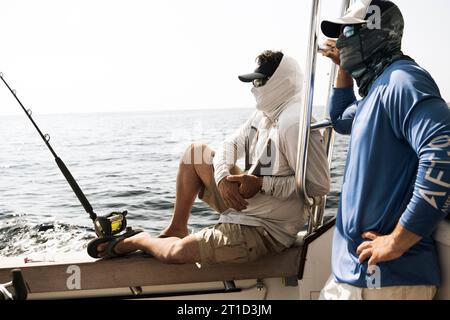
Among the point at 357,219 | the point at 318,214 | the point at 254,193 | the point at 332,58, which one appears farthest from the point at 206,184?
the point at 357,219

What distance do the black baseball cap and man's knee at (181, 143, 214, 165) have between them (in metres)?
0.42

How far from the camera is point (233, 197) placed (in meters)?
2.06

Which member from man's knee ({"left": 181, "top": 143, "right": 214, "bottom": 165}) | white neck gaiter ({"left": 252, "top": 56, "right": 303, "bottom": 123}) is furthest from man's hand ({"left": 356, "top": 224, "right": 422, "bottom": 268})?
man's knee ({"left": 181, "top": 143, "right": 214, "bottom": 165})

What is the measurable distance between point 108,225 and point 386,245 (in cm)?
148

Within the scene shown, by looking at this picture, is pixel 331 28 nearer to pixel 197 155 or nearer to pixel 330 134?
pixel 330 134

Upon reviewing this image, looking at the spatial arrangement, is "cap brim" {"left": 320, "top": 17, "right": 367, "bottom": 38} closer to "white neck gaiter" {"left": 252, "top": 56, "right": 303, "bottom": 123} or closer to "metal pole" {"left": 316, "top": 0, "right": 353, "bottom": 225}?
"metal pole" {"left": 316, "top": 0, "right": 353, "bottom": 225}

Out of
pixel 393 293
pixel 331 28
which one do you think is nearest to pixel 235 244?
pixel 393 293

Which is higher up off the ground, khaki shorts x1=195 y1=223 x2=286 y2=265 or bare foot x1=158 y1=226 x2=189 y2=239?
khaki shorts x1=195 y1=223 x2=286 y2=265

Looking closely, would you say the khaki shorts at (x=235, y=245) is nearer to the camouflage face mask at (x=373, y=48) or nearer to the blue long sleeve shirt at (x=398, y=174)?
the blue long sleeve shirt at (x=398, y=174)

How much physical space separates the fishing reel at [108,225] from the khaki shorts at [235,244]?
1.62ft

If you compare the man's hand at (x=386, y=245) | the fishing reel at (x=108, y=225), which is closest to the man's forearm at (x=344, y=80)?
the man's hand at (x=386, y=245)

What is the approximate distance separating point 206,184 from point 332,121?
83 cm

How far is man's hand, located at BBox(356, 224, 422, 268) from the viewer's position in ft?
3.81
